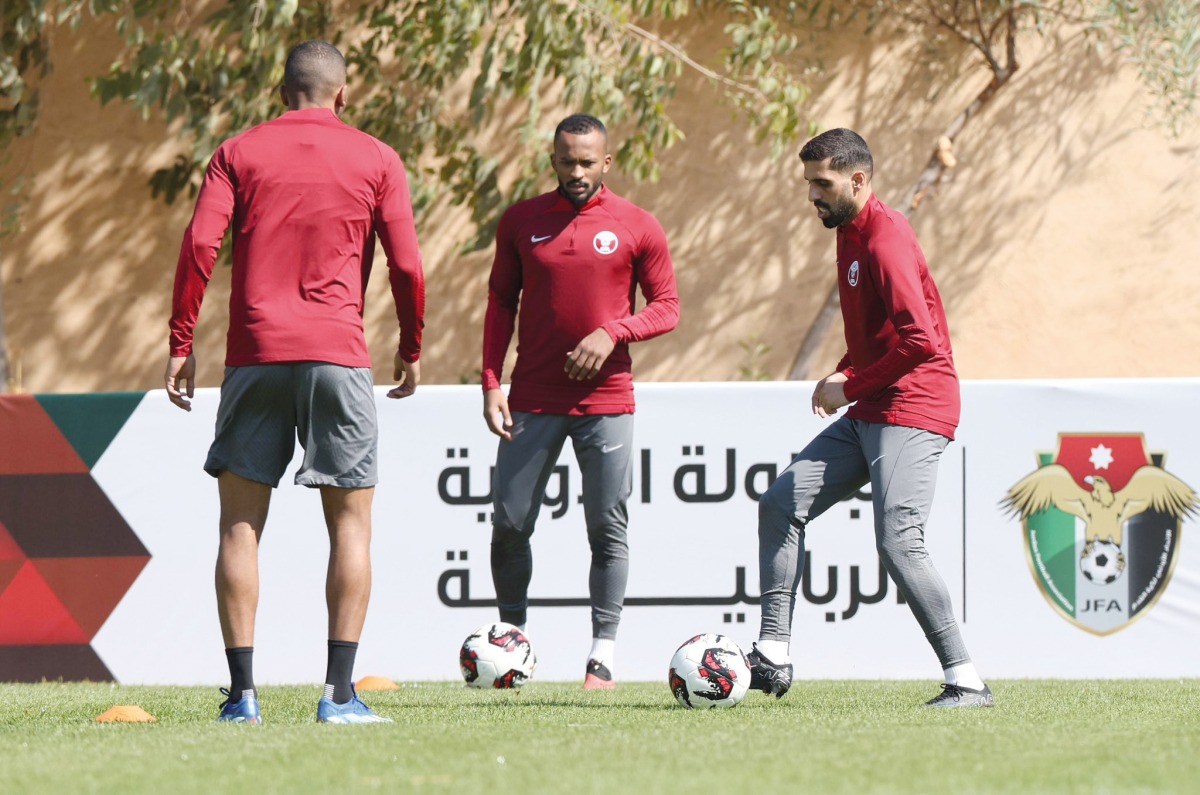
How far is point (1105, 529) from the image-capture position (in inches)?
262

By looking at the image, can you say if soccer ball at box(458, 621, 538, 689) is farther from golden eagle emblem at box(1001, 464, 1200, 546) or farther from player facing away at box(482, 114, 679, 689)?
Answer: golden eagle emblem at box(1001, 464, 1200, 546)

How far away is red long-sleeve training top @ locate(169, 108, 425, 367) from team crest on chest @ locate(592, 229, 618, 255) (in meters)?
1.50

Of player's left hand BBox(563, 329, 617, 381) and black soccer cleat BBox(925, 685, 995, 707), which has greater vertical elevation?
player's left hand BBox(563, 329, 617, 381)

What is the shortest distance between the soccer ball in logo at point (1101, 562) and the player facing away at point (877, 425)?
2.10 meters

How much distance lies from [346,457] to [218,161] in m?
0.96

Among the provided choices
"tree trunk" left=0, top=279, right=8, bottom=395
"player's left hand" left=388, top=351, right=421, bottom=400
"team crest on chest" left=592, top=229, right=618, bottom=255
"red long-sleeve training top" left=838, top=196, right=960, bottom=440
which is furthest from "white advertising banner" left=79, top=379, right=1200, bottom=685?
"tree trunk" left=0, top=279, right=8, bottom=395

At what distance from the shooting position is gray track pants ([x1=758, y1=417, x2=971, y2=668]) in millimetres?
4715

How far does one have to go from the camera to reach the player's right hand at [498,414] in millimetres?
5777

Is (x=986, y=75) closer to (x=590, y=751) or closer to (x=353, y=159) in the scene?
(x=353, y=159)

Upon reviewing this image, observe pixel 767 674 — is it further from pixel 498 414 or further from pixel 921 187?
pixel 921 187

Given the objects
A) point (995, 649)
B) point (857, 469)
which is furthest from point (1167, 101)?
point (857, 469)

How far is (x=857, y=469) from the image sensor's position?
4980 millimetres

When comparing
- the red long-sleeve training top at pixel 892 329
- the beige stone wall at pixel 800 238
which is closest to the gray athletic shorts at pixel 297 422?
the red long-sleeve training top at pixel 892 329

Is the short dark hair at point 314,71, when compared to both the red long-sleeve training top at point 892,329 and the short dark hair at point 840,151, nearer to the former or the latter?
the short dark hair at point 840,151
